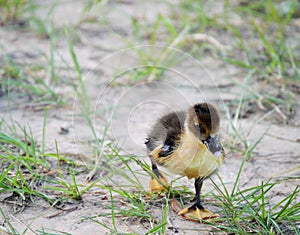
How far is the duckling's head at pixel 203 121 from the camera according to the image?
7.98 feet

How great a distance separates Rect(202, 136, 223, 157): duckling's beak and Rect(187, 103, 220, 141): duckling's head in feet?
0.05

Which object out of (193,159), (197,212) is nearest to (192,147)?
(193,159)

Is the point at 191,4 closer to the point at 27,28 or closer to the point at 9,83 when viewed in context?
the point at 27,28

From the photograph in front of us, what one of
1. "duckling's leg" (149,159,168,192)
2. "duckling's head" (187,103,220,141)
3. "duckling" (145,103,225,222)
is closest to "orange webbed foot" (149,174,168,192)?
"duckling's leg" (149,159,168,192)

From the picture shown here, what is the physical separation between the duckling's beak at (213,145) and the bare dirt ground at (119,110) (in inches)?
9.4

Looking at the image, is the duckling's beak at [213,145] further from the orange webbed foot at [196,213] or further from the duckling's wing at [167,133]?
the orange webbed foot at [196,213]

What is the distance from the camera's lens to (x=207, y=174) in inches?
95.8

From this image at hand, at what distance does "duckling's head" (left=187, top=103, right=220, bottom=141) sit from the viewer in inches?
95.8

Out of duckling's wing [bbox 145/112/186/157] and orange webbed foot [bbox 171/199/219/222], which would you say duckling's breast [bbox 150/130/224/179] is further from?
orange webbed foot [bbox 171/199/219/222]

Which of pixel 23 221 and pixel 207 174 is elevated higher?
pixel 207 174

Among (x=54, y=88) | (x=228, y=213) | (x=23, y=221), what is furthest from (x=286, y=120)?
(x=23, y=221)

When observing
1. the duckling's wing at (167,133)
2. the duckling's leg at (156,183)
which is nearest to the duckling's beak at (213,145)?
the duckling's wing at (167,133)

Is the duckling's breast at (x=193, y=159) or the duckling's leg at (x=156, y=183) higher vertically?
the duckling's breast at (x=193, y=159)

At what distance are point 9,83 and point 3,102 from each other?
153 mm
